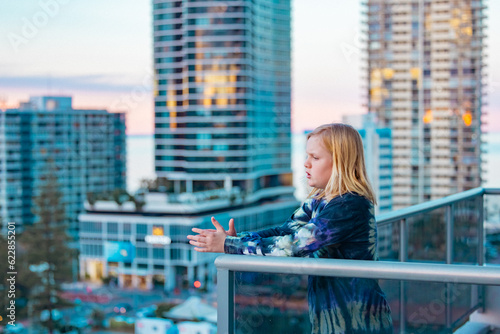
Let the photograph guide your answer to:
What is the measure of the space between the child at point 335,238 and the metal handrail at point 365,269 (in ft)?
0.15

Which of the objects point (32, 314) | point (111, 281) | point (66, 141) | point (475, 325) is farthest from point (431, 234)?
point (66, 141)

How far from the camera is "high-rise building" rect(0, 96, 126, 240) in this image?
53.4m

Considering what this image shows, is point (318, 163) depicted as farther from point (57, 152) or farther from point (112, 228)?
point (57, 152)

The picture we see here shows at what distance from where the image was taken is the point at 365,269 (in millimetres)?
1349

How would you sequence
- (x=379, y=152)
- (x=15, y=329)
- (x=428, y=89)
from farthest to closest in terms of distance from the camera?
(x=428, y=89) < (x=379, y=152) < (x=15, y=329)

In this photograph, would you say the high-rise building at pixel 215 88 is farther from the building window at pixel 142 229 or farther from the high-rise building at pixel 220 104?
the building window at pixel 142 229

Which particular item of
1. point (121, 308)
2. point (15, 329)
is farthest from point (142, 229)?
point (15, 329)

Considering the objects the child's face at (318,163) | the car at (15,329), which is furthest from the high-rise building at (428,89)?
the child's face at (318,163)

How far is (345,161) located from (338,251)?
20cm

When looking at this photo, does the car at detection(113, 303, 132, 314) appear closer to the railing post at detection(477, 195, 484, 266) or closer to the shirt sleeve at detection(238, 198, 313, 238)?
the railing post at detection(477, 195, 484, 266)

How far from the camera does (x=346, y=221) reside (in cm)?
150

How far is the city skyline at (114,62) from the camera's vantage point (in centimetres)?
5619

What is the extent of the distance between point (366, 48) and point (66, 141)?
2665cm

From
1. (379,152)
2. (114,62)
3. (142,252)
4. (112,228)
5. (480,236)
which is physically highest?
(114,62)
